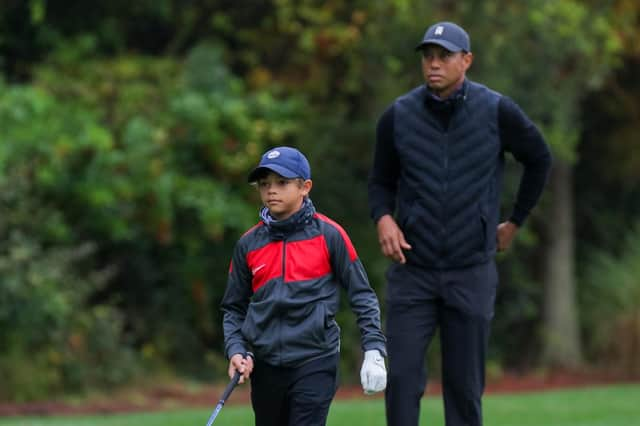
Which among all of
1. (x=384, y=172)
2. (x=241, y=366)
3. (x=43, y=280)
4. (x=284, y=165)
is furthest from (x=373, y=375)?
(x=43, y=280)

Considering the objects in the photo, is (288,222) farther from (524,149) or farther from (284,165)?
(524,149)

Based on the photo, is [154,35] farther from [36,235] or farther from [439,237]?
[439,237]

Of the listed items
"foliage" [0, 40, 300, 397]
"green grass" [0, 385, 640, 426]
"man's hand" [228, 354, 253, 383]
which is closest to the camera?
"man's hand" [228, 354, 253, 383]

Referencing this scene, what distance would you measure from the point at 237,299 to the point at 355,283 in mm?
539

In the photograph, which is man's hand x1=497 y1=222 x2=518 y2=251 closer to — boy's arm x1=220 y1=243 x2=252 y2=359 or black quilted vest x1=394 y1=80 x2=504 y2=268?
black quilted vest x1=394 y1=80 x2=504 y2=268

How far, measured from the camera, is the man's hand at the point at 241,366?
5477 mm

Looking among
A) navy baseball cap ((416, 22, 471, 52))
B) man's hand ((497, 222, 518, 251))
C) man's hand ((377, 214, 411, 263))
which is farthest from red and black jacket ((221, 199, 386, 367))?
man's hand ((497, 222, 518, 251))

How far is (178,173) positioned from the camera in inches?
617

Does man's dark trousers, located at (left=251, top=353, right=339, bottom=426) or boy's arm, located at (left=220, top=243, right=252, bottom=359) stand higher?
boy's arm, located at (left=220, top=243, right=252, bottom=359)

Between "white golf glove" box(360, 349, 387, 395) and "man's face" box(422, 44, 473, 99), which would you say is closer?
"white golf glove" box(360, 349, 387, 395)

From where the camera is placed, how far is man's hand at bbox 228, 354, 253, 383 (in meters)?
5.48

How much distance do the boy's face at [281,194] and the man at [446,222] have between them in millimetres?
1056

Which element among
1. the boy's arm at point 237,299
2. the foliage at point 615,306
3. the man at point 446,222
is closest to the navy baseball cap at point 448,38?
the man at point 446,222

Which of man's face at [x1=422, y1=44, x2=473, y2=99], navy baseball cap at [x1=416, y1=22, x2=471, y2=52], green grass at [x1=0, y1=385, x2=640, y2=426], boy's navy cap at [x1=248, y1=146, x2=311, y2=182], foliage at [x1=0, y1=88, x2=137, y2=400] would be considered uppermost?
navy baseball cap at [x1=416, y1=22, x2=471, y2=52]
